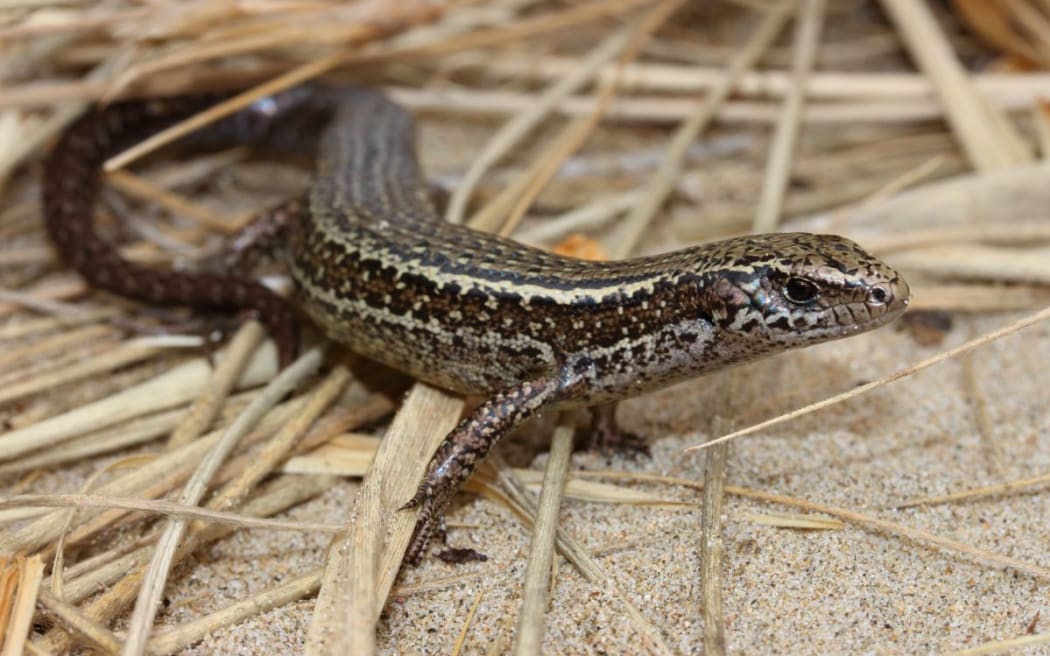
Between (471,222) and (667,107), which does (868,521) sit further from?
(667,107)

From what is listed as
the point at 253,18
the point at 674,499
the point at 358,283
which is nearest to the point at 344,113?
the point at 253,18

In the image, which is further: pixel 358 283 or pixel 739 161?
pixel 739 161

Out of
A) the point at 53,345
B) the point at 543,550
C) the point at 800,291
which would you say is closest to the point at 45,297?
the point at 53,345

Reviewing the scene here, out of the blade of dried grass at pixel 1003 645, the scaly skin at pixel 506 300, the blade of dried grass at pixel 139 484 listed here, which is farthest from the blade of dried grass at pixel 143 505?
the blade of dried grass at pixel 1003 645

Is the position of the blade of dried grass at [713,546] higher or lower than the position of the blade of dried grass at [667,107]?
lower

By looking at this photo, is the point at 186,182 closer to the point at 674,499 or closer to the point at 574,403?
the point at 574,403

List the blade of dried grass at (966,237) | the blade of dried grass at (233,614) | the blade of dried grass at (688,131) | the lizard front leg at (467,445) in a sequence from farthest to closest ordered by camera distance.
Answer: the blade of dried grass at (688,131) → the blade of dried grass at (966,237) → the lizard front leg at (467,445) → the blade of dried grass at (233,614)

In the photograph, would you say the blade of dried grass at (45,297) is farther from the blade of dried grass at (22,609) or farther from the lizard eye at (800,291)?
the lizard eye at (800,291)
